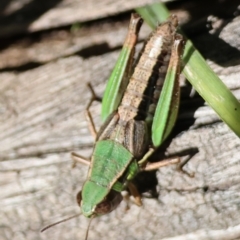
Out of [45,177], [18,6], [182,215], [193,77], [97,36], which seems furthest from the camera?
[18,6]

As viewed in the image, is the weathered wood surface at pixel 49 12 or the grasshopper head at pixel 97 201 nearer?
the grasshopper head at pixel 97 201

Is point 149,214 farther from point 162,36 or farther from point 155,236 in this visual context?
point 162,36

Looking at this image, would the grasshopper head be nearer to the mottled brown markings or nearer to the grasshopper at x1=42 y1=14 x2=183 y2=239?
the grasshopper at x1=42 y1=14 x2=183 y2=239

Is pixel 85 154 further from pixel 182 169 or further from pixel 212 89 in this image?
pixel 212 89

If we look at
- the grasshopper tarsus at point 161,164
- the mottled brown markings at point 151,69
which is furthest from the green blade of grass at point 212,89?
the grasshopper tarsus at point 161,164

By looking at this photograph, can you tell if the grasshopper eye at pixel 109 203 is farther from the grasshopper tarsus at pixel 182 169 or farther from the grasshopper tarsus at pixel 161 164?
the grasshopper tarsus at pixel 182 169

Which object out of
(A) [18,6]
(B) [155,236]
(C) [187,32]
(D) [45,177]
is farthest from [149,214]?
(A) [18,6]
